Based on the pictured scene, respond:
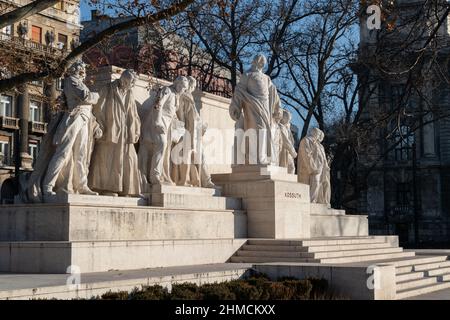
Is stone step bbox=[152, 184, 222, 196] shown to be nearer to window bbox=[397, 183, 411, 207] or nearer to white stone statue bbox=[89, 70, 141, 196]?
white stone statue bbox=[89, 70, 141, 196]

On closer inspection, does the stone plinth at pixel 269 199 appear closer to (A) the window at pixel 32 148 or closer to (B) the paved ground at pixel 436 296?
(B) the paved ground at pixel 436 296

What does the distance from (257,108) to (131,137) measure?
Answer: 4.70 m

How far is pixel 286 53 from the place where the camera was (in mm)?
32844

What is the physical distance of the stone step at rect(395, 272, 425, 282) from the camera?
49.1ft

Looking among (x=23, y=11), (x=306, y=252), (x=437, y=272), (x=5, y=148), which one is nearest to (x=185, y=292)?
(x=23, y=11)

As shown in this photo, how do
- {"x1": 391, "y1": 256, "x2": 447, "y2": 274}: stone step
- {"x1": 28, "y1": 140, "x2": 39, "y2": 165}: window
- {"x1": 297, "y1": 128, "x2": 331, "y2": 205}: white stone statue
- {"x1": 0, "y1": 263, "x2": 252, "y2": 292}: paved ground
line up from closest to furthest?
{"x1": 0, "y1": 263, "x2": 252, "y2": 292}: paved ground
{"x1": 391, "y1": 256, "x2": 447, "y2": 274}: stone step
{"x1": 297, "y1": 128, "x2": 331, "y2": 205}: white stone statue
{"x1": 28, "y1": 140, "x2": 39, "y2": 165}: window

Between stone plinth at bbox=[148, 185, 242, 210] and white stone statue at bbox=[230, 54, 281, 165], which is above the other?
white stone statue at bbox=[230, 54, 281, 165]

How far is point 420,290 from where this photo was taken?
15.2m

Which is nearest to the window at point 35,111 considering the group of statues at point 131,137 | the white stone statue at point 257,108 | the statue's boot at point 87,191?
the group of statues at point 131,137

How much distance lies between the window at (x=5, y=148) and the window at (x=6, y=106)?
1454mm

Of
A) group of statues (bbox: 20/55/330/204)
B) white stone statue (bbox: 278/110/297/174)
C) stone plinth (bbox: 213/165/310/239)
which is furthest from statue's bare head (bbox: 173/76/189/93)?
white stone statue (bbox: 278/110/297/174)

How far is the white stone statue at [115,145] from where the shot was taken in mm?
16078

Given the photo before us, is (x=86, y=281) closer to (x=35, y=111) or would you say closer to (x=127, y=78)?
(x=127, y=78)

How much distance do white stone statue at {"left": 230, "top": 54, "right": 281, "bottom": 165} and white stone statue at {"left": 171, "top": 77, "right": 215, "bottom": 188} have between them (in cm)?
168
